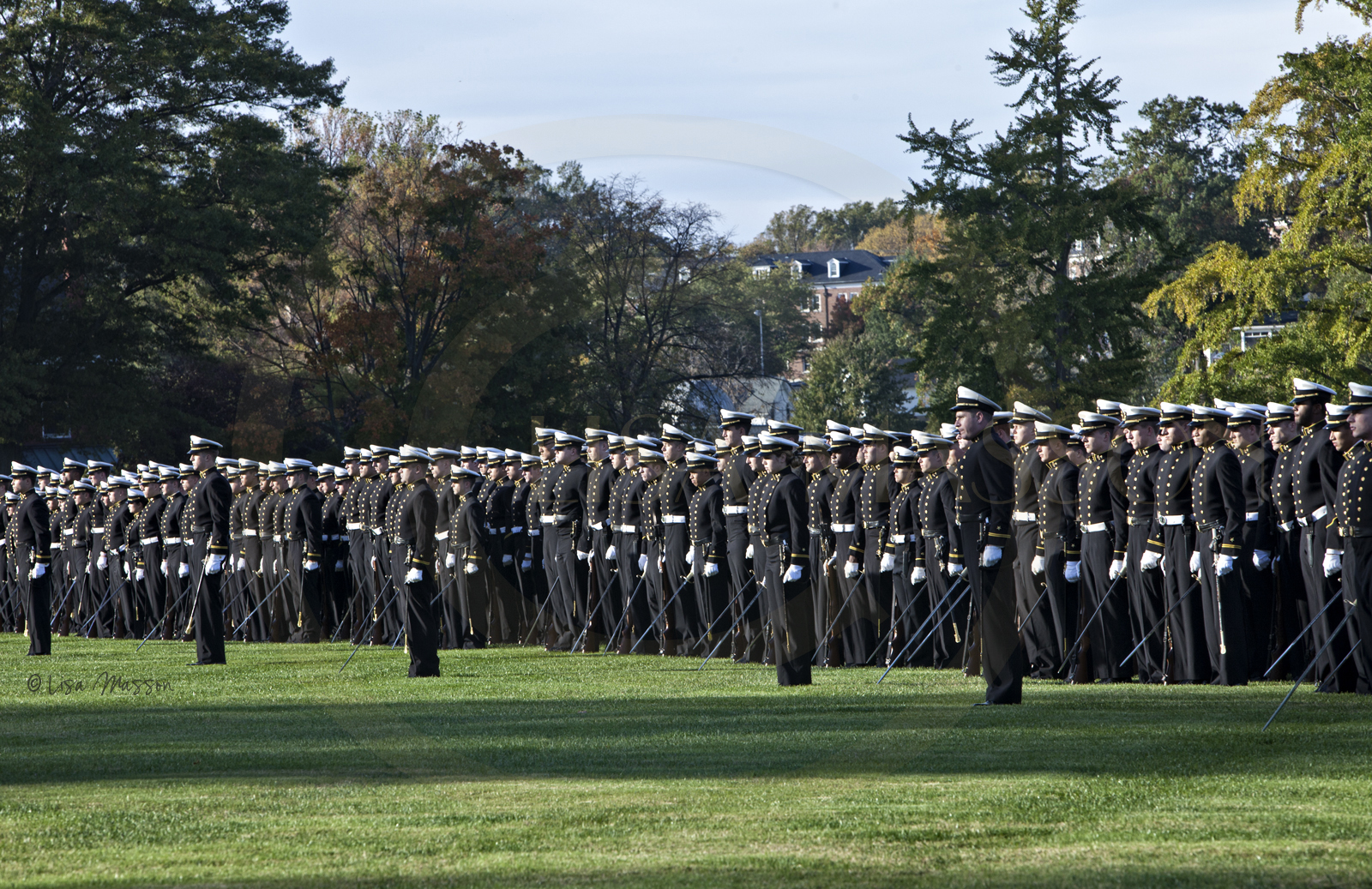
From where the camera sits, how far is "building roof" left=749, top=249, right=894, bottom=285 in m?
39.8

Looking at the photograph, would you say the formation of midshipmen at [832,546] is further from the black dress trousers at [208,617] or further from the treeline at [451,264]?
the treeline at [451,264]

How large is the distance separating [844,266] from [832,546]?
37791 millimetres

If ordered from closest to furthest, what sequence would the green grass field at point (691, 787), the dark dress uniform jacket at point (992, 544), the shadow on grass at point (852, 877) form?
the shadow on grass at point (852, 877)
the green grass field at point (691, 787)
the dark dress uniform jacket at point (992, 544)

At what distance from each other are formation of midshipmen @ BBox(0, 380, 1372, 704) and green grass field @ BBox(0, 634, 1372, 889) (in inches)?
32.7

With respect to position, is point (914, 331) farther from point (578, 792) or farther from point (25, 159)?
point (578, 792)

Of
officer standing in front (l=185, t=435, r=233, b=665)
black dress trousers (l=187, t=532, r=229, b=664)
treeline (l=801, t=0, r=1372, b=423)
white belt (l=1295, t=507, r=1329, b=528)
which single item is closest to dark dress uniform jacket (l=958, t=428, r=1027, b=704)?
white belt (l=1295, t=507, r=1329, b=528)

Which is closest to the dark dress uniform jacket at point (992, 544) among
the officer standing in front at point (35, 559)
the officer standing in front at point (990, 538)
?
the officer standing in front at point (990, 538)

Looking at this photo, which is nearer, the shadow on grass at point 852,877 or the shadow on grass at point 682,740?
the shadow on grass at point 852,877

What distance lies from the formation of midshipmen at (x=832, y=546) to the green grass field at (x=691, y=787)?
83 cm

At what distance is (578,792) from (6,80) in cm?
3175

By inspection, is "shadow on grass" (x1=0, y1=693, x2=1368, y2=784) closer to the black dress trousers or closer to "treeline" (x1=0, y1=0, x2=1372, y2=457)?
the black dress trousers

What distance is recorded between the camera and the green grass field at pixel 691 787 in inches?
237

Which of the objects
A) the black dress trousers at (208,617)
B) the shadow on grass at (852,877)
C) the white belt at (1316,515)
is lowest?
the shadow on grass at (852,877)

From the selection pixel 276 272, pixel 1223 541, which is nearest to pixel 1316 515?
pixel 1223 541
